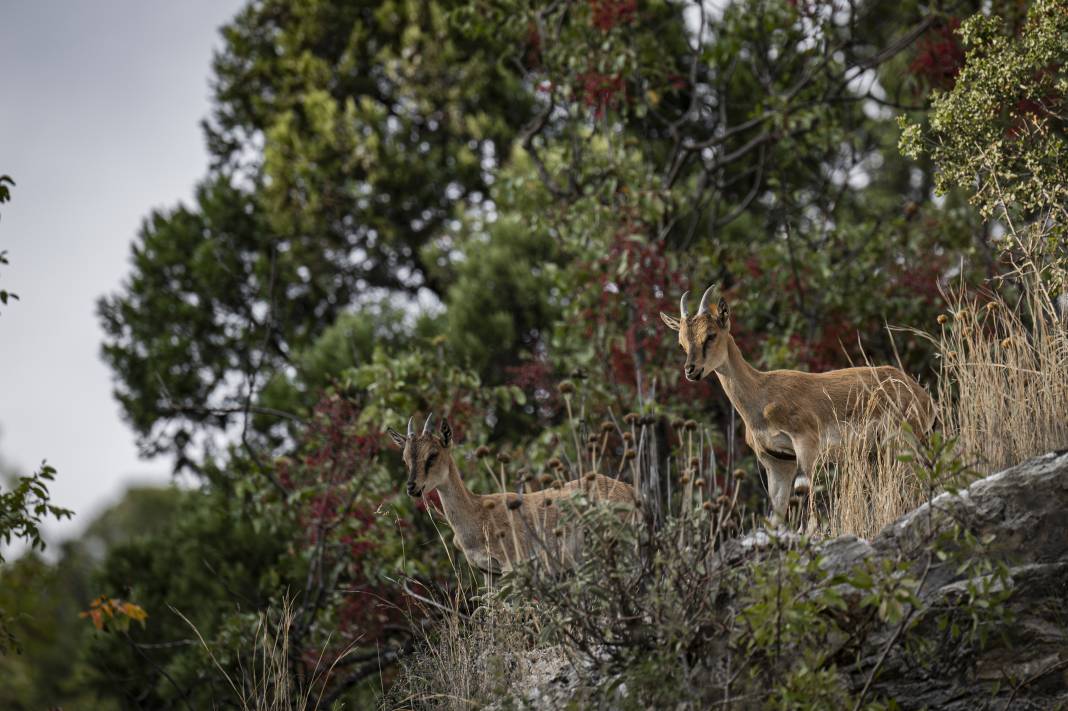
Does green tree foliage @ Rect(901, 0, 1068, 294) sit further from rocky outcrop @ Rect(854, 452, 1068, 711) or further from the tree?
the tree

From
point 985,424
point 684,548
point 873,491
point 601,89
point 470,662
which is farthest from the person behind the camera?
point 601,89

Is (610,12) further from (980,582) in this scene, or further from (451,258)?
(980,582)

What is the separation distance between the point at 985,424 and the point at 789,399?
1420 mm

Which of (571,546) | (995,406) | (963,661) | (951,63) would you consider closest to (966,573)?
(963,661)

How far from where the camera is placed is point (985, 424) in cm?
785

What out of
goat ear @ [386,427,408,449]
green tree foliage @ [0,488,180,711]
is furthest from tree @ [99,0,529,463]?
goat ear @ [386,427,408,449]

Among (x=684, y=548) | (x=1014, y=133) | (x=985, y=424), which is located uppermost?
(x=1014, y=133)

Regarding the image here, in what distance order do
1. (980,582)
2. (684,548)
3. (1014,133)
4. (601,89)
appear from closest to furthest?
(980,582), (684,548), (1014,133), (601,89)

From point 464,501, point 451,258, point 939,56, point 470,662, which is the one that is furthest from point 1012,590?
point 451,258

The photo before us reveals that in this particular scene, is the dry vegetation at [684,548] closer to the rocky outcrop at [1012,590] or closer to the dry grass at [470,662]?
the dry grass at [470,662]

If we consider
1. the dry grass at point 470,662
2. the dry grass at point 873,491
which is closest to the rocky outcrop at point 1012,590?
the dry grass at point 873,491

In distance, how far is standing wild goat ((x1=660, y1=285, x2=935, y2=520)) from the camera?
870cm

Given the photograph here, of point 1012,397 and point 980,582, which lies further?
point 1012,397

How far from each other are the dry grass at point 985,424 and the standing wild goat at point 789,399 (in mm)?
206
